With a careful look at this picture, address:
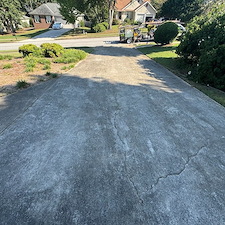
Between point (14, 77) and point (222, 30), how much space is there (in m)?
10.4

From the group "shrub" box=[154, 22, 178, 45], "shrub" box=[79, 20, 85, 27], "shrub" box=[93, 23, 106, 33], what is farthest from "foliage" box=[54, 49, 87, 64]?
"shrub" box=[79, 20, 85, 27]

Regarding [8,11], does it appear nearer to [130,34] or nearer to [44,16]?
[44,16]

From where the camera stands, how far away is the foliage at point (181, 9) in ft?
110

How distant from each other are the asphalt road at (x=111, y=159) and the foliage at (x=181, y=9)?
1489 inches

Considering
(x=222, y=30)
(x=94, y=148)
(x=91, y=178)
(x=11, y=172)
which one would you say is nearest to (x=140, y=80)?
(x=222, y=30)

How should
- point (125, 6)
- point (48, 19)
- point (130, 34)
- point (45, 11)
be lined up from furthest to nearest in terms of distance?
point (48, 19), point (125, 6), point (45, 11), point (130, 34)

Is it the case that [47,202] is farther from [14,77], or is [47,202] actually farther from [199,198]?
[14,77]

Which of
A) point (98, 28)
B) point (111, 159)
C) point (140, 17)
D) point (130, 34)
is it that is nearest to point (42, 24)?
point (98, 28)

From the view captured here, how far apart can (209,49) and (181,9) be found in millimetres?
38039

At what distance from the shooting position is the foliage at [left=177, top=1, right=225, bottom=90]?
675 centimetres

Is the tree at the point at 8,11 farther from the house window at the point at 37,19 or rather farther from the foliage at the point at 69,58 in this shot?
the foliage at the point at 69,58

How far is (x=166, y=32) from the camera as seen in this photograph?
1573cm

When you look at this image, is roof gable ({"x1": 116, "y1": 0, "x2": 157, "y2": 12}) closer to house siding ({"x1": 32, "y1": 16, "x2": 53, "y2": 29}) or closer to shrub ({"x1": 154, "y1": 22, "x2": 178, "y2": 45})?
house siding ({"x1": 32, "y1": 16, "x2": 53, "y2": 29})

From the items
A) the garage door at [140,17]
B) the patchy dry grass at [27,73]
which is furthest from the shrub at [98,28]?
the patchy dry grass at [27,73]
